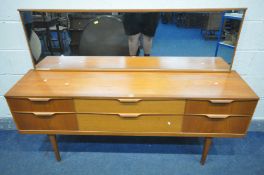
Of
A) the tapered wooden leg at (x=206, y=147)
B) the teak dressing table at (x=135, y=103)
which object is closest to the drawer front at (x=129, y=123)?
the teak dressing table at (x=135, y=103)

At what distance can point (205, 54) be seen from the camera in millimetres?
1458

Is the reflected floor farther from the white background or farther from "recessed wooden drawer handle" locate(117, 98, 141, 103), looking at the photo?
"recessed wooden drawer handle" locate(117, 98, 141, 103)

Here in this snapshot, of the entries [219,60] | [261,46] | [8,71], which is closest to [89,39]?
[8,71]

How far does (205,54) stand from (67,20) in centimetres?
98

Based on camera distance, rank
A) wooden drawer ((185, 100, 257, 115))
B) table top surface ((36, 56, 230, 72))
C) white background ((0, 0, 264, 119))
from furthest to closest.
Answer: table top surface ((36, 56, 230, 72)) → white background ((0, 0, 264, 119)) → wooden drawer ((185, 100, 257, 115))

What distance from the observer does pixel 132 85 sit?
1229 millimetres

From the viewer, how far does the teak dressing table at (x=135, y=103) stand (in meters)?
1.14

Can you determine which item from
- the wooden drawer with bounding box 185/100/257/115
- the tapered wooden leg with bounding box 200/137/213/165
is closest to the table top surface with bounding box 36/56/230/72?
the wooden drawer with bounding box 185/100/257/115

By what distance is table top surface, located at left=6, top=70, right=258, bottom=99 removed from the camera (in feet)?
3.73

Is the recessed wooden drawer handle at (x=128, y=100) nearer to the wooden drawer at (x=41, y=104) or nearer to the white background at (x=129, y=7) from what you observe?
the wooden drawer at (x=41, y=104)

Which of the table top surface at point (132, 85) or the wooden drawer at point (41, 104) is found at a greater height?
the table top surface at point (132, 85)

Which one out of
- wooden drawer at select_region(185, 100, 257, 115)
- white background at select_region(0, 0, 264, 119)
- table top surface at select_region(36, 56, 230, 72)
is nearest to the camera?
wooden drawer at select_region(185, 100, 257, 115)

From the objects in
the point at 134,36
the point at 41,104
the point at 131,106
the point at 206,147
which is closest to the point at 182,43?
the point at 134,36

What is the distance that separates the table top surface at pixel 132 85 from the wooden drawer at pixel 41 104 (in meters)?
0.03
